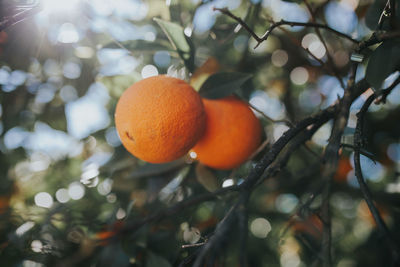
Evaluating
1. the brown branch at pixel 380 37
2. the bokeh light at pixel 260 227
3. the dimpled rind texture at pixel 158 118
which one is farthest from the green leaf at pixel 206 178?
the brown branch at pixel 380 37

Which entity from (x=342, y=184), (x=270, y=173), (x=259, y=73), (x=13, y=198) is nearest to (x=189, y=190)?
(x=270, y=173)

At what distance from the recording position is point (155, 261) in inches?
40.3

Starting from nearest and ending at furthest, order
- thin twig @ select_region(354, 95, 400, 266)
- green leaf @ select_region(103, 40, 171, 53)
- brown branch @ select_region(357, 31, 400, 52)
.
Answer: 1. thin twig @ select_region(354, 95, 400, 266)
2. brown branch @ select_region(357, 31, 400, 52)
3. green leaf @ select_region(103, 40, 171, 53)

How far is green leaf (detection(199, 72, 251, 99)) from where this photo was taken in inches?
38.7

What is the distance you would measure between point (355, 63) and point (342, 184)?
119 centimetres

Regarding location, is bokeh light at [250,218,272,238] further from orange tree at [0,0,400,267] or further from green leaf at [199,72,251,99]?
green leaf at [199,72,251,99]

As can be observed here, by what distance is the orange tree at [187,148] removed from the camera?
35.2 inches

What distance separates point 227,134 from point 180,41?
0.34 metres

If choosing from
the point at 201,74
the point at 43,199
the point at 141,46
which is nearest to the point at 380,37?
the point at 201,74

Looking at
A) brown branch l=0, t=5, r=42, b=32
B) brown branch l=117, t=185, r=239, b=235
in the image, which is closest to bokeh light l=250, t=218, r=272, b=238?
brown branch l=117, t=185, r=239, b=235

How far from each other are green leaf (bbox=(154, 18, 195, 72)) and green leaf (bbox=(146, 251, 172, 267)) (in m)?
0.67

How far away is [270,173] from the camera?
28.4 inches

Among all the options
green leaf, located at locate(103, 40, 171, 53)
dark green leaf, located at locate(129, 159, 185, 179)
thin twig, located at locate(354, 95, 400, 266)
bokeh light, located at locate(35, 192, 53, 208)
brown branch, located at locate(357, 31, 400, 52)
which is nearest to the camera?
thin twig, located at locate(354, 95, 400, 266)

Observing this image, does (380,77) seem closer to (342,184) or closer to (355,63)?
(355,63)
